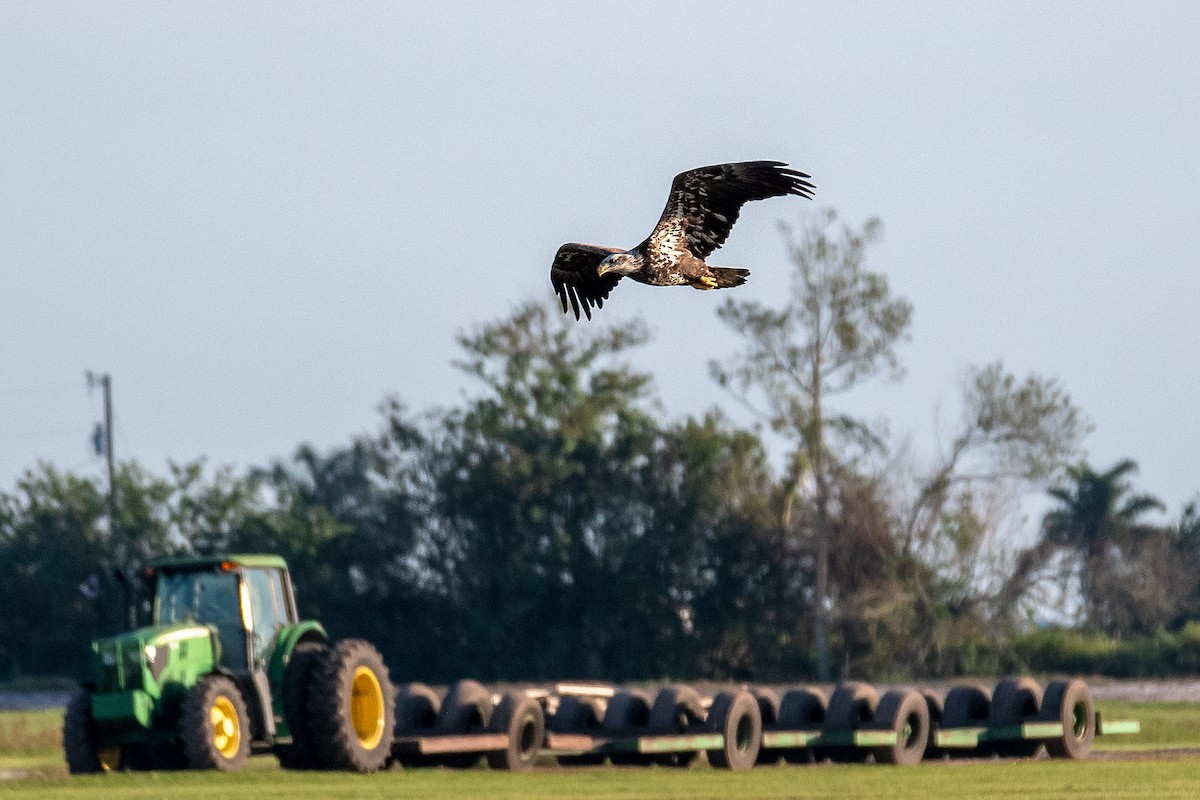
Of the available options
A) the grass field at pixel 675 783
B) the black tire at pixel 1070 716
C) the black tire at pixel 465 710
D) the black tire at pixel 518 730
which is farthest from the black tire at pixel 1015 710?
the black tire at pixel 465 710

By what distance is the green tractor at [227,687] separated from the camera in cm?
1711

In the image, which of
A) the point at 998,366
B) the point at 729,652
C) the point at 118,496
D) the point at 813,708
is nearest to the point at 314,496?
the point at 118,496

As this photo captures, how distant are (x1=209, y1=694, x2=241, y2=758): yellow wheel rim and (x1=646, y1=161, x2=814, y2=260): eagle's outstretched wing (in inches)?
270

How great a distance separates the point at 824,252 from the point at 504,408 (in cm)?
862

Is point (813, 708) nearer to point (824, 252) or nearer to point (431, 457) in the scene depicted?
point (824, 252)

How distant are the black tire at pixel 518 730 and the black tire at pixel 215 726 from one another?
94.0 inches

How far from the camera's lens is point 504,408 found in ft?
152

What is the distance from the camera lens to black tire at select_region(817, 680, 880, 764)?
62.5 ft

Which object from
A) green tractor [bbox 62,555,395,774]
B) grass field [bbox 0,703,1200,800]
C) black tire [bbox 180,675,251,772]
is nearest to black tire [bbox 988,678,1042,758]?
grass field [bbox 0,703,1200,800]

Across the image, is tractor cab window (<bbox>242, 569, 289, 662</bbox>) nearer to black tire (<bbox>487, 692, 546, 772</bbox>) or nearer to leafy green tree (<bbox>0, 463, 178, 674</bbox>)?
black tire (<bbox>487, 692, 546, 772</bbox>)

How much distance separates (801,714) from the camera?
19.6m

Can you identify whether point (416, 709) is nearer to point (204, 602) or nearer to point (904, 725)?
point (204, 602)

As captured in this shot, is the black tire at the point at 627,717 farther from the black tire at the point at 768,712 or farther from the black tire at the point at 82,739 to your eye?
the black tire at the point at 82,739

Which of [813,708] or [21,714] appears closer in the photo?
[813,708]
